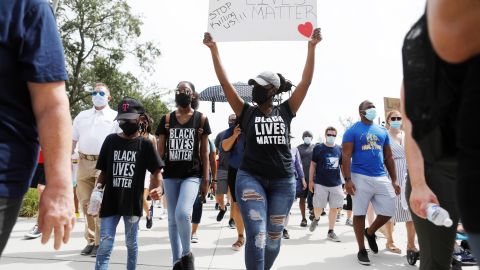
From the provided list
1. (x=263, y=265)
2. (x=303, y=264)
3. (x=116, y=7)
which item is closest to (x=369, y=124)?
(x=303, y=264)

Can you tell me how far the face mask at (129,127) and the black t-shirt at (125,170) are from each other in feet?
0.32

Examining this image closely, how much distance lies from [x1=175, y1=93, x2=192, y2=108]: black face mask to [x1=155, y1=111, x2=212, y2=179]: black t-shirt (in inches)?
6.4

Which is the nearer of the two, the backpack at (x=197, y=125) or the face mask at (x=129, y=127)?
the face mask at (x=129, y=127)

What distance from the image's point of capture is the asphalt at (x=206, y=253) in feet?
17.5

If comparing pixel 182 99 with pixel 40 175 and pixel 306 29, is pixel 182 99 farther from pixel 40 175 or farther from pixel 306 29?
pixel 40 175

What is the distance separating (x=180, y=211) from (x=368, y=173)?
2862mm

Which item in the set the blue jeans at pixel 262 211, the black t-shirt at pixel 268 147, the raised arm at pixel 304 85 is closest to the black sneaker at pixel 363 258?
the blue jeans at pixel 262 211

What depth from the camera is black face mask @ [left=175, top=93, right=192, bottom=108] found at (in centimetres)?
515

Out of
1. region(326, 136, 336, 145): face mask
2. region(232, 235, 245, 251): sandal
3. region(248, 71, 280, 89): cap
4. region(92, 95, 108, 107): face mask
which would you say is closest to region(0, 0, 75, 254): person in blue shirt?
region(248, 71, 280, 89): cap

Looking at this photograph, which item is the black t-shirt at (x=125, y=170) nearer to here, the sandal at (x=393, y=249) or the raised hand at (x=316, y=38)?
the raised hand at (x=316, y=38)

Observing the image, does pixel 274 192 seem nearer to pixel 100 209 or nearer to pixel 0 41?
pixel 100 209

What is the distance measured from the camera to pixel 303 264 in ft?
18.6

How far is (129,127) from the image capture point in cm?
457

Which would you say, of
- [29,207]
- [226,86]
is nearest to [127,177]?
[226,86]
